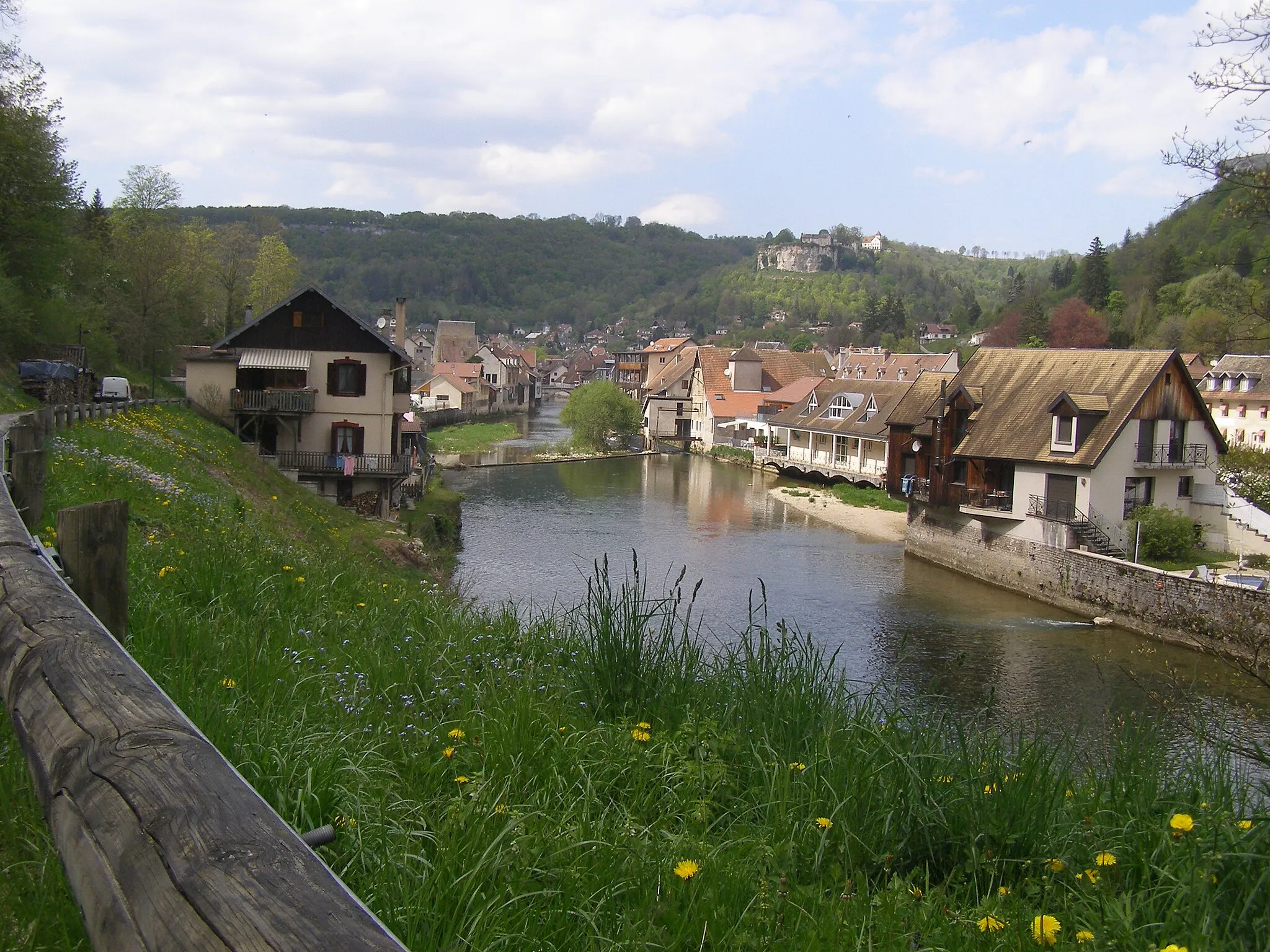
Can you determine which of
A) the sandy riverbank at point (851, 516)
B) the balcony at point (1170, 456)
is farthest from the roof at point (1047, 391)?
the sandy riverbank at point (851, 516)

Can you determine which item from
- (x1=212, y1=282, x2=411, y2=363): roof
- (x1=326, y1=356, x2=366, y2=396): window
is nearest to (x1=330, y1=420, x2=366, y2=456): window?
(x1=326, y1=356, x2=366, y2=396): window

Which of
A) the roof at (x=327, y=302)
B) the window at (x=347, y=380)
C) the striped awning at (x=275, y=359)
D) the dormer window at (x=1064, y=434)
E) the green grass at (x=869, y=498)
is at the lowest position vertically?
the green grass at (x=869, y=498)

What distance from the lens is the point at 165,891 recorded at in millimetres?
1348

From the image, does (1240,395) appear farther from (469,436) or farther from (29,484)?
(29,484)

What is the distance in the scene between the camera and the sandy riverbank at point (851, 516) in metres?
34.5

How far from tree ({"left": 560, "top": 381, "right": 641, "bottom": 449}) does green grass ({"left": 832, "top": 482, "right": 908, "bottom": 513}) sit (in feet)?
60.3

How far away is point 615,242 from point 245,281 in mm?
147582

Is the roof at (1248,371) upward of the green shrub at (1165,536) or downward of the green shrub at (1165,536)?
upward

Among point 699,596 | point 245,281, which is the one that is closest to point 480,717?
point 699,596

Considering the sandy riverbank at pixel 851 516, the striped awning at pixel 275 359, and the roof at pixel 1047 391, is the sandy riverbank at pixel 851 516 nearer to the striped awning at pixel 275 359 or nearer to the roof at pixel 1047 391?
the roof at pixel 1047 391

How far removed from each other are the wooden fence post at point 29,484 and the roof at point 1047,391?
79.4 feet

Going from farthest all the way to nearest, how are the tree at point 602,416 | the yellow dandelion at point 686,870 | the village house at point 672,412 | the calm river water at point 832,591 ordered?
the village house at point 672,412, the tree at point 602,416, the calm river water at point 832,591, the yellow dandelion at point 686,870

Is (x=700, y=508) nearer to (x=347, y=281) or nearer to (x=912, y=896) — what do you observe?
(x=912, y=896)

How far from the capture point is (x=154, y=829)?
1442 mm
